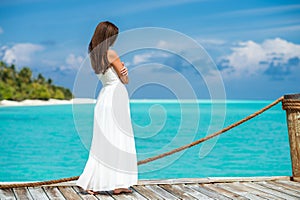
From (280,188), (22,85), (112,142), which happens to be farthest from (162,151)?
(22,85)

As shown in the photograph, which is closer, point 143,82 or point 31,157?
point 143,82

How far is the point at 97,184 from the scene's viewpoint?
3283 millimetres

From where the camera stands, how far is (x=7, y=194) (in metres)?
3.37

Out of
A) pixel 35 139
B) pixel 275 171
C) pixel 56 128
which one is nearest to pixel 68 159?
pixel 35 139

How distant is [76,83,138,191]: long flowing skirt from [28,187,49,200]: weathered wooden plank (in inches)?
15.5

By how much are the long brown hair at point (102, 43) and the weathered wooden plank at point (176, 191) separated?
108 centimetres

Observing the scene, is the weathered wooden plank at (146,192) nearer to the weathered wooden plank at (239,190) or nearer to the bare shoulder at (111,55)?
the weathered wooden plank at (239,190)

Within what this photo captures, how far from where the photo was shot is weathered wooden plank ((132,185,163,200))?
3.26m

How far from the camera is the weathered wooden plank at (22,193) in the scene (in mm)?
3264

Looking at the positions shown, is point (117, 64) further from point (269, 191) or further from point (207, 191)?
point (269, 191)

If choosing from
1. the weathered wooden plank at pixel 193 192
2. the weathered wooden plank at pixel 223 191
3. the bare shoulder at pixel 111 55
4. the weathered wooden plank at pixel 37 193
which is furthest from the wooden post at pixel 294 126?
the weathered wooden plank at pixel 37 193

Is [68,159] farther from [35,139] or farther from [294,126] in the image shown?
[294,126]

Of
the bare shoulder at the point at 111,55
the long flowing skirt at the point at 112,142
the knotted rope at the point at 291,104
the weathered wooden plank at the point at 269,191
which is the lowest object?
the weathered wooden plank at the point at 269,191

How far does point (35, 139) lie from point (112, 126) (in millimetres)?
13794
